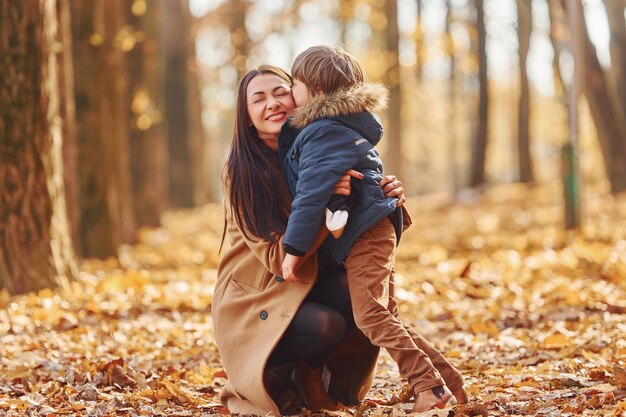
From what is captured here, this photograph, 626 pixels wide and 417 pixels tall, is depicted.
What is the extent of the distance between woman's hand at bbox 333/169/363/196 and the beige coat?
1.40 feet

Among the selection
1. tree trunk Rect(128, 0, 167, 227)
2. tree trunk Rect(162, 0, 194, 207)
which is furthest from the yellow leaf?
tree trunk Rect(162, 0, 194, 207)

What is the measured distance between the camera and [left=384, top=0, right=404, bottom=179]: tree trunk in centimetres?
1831

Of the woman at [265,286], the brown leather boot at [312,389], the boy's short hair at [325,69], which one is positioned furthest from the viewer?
the brown leather boot at [312,389]

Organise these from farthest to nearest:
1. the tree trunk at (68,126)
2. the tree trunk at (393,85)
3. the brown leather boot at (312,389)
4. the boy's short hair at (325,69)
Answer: the tree trunk at (393,85) < the tree trunk at (68,126) < the brown leather boot at (312,389) < the boy's short hair at (325,69)

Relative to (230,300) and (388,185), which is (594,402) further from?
(230,300)

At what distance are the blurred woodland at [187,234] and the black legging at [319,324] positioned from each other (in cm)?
42

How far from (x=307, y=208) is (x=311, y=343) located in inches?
29.1

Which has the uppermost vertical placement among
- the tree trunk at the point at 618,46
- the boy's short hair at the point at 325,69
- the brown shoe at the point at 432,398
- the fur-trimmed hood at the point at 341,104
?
the tree trunk at the point at 618,46

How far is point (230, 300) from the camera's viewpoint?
173 inches

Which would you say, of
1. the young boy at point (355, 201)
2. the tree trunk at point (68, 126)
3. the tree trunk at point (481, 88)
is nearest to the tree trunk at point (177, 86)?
the tree trunk at point (481, 88)

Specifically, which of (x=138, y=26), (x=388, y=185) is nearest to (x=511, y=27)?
(x=138, y=26)

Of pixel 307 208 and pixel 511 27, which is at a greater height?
pixel 511 27

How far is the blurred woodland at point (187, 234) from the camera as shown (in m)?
5.04

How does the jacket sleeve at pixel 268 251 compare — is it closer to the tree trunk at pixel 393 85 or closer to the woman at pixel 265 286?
the woman at pixel 265 286
